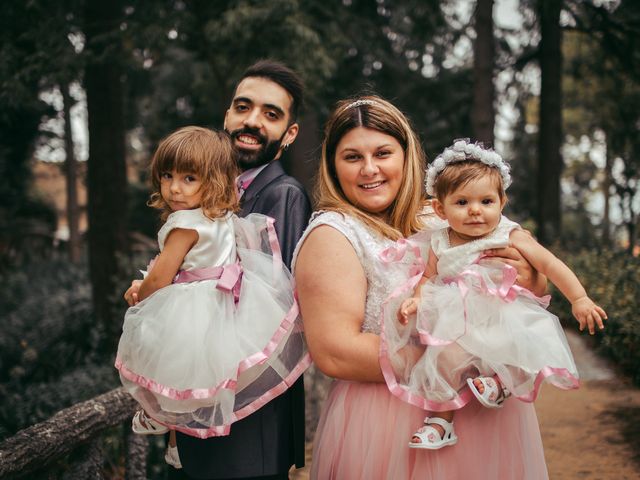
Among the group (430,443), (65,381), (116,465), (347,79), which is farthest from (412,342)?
(347,79)

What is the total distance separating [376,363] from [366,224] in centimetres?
53

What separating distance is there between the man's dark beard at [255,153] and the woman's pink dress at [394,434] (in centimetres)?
65

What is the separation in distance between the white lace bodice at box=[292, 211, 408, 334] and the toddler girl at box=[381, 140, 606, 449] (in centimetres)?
10

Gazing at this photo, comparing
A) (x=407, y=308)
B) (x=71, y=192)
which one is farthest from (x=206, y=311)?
(x=71, y=192)

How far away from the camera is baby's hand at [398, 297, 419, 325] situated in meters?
2.04

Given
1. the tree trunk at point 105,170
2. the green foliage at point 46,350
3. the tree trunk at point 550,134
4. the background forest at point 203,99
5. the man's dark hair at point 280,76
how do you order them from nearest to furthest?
the man's dark hair at point 280,76 → the green foliage at point 46,350 → the background forest at point 203,99 → the tree trunk at point 105,170 → the tree trunk at point 550,134

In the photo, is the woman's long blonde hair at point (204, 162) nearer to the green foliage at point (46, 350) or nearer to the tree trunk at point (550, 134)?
the green foliage at point (46, 350)

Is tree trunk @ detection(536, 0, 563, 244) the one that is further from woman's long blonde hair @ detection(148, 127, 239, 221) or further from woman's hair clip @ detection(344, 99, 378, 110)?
woman's long blonde hair @ detection(148, 127, 239, 221)

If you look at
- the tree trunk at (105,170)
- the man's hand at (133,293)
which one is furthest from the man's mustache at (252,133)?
the tree trunk at (105,170)

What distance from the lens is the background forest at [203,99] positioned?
6938mm

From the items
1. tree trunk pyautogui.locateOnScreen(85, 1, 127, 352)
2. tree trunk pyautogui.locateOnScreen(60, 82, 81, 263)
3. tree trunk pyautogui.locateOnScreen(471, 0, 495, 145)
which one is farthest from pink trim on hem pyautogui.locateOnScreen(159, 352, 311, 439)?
tree trunk pyautogui.locateOnScreen(60, 82, 81, 263)

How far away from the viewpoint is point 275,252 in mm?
2445

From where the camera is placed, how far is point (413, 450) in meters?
2.15

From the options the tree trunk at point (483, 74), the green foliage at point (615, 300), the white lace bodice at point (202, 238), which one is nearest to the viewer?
the white lace bodice at point (202, 238)
